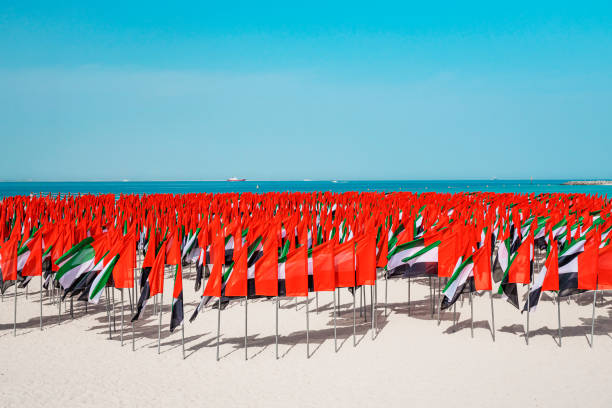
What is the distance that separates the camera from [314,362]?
10.3 metres

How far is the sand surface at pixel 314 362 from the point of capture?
8672 mm

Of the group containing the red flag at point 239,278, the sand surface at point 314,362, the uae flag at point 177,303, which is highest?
the red flag at point 239,278

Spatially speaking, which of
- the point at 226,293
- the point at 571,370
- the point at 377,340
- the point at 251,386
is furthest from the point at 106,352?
the point at 571,370

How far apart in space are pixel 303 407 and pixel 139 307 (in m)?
4.55

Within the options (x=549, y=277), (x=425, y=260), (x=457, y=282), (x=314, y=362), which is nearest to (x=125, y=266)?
(x=314, y=362)

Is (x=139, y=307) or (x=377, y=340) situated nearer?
(x=139, y=307)

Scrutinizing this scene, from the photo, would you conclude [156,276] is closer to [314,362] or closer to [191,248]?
[314,362]

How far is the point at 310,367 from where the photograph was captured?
10.0 m

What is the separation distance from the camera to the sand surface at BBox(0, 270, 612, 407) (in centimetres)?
867

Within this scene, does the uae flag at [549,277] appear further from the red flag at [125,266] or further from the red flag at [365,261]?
the red flag at [125,266]

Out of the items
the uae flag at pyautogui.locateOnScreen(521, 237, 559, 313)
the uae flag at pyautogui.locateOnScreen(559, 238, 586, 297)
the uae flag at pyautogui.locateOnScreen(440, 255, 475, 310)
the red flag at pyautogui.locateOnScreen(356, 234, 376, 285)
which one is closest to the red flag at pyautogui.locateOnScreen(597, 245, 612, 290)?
the uae flag at pyautogui.locateOnScreen(559, 238, 586, 297)

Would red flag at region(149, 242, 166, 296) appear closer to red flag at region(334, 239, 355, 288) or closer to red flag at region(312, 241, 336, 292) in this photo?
red flag at region(312, 241, 336, 292)

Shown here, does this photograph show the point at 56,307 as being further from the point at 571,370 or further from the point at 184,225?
the point at 571,370

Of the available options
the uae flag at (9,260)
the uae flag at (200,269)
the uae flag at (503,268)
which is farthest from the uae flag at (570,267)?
the uae flag at (9,260)
